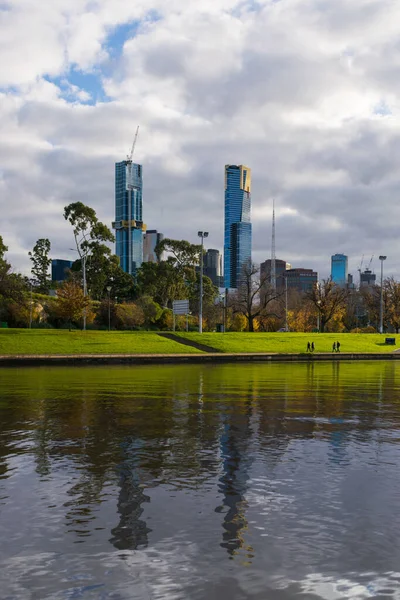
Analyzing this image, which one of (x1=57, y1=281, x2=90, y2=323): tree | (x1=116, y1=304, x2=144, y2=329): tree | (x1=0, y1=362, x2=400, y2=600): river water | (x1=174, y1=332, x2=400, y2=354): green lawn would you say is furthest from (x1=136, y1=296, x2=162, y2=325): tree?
(x1=0, y1=362, x2=400, y2=600): river water

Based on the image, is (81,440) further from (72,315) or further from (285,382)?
(72,315)

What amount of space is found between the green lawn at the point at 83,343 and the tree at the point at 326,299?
39.6m

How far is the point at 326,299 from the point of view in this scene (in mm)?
92188

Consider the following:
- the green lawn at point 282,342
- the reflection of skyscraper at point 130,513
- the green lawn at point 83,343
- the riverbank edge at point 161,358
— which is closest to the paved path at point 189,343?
the green lawn at point 282,342

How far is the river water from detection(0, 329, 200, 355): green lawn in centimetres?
3350

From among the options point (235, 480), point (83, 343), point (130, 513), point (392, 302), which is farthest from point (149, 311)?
point (130, 513)

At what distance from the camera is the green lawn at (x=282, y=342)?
55656 millimetres

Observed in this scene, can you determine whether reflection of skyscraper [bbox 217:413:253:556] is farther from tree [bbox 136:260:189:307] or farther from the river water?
tree [bbox 136:260:189:307]

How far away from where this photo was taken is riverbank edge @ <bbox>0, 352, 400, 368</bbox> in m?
39.6

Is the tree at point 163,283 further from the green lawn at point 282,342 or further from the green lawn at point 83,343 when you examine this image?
the green lawn at point 83,343

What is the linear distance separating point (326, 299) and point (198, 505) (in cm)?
8743

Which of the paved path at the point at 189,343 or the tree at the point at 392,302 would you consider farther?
the tree at the point at 392,302

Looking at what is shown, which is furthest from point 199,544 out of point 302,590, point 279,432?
point 279,432

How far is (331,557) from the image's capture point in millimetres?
5496
